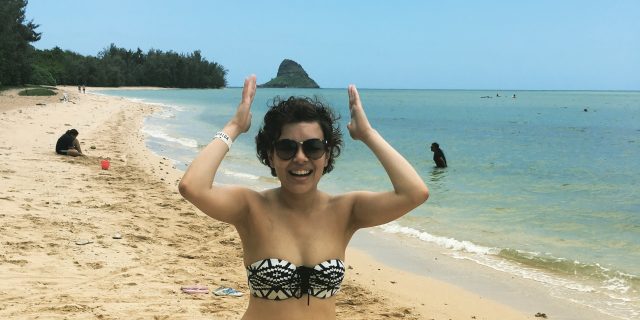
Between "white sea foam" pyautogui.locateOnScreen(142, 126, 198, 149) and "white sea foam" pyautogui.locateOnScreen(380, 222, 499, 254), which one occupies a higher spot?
"white sea foam" pyautogui.locateOnScreen(380, 222, 499, 254)

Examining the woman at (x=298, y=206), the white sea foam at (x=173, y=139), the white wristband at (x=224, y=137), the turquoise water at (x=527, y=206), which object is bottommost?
the white sea foam at (x=173, y=139)

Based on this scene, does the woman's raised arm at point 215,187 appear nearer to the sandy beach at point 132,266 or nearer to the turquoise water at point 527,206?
the turquoise water at point 527,206

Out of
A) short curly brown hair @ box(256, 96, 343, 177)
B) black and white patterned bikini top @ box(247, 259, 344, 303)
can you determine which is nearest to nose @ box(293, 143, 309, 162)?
short curly brown hair @ box(256, 96, 343, 177)

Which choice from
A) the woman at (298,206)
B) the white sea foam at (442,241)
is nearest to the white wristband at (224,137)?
the woman at (298,206)

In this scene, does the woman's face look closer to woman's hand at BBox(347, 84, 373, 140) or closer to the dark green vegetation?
woman's hand at BBox(347, 84, 373, 140)

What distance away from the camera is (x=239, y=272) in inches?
257

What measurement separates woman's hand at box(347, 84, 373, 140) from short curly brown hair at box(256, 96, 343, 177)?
0.11 metres

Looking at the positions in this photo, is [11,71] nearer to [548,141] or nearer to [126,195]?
[548,141]

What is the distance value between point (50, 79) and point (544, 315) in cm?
8079

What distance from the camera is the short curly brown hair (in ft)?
8.52

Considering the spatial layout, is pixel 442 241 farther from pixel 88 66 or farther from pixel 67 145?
pixel 88 66

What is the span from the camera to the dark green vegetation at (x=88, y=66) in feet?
179

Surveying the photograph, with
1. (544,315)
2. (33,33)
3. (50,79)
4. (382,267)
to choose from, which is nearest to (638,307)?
(544,315)

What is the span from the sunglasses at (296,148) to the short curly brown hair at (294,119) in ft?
0.26
